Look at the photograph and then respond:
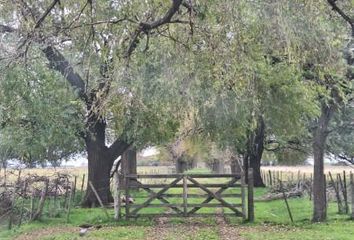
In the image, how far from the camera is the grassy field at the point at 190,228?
1177 cm

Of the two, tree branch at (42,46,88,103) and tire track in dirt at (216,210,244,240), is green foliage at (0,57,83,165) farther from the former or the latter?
tire track in dirt at (216,210,244,240)

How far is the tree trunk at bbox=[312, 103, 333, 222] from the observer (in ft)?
45.6

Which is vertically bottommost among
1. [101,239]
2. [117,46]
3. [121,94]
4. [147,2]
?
[101,239]

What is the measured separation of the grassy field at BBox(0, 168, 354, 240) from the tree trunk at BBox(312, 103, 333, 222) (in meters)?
0.39

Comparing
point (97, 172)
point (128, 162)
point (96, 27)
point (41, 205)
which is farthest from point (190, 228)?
point (128, 162)

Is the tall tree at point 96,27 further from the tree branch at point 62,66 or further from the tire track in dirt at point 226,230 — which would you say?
the tire track in dirt at point 226,230

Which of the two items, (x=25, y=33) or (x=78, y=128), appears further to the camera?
(x=78, y=128)

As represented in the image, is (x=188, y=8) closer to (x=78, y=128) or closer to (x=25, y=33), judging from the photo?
(x=25, y=33)

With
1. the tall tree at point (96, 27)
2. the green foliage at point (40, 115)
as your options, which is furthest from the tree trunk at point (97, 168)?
the tall tree at point (96, 27)

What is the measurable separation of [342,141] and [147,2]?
2018 centimetres

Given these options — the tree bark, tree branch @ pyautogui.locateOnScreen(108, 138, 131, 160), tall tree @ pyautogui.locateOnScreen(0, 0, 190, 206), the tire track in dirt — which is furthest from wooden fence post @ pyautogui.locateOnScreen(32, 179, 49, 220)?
tall tree @ pyautogui.locateOnScreen(0, 0, 190, 206)

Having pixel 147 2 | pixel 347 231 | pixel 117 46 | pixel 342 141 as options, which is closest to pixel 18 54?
pixel 117 46

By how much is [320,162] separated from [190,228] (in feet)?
13.4

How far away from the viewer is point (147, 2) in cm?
691
